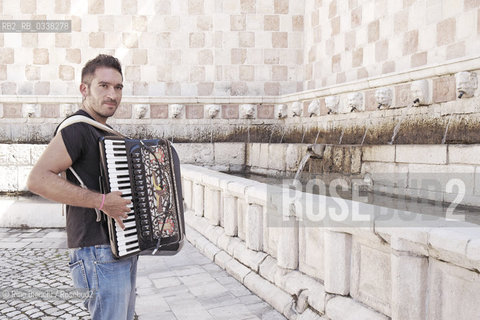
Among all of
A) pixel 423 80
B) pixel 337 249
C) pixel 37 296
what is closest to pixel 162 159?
pixel 337 249

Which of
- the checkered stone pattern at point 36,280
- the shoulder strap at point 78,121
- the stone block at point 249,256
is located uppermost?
the shoulder strap at point 78,121

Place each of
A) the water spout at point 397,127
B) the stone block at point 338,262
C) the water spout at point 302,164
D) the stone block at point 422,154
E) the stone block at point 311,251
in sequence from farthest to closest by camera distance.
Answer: the water spout at point 302,164 < the water spout at point 397,127 < the stone block at point 422,154 < the stone block at point 311,251 < the stone block at point 338,262

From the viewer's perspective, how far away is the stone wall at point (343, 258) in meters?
1.88

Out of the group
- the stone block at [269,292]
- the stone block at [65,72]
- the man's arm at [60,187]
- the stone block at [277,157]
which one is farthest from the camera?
Result: the stone block at [65,72]

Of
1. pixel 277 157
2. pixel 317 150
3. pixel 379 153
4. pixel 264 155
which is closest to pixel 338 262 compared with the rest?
pixel 379 153

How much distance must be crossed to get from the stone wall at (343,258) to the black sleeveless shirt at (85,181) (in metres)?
1.37

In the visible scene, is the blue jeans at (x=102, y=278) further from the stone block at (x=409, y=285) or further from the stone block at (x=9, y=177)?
the stone block at (x=9, y=177)

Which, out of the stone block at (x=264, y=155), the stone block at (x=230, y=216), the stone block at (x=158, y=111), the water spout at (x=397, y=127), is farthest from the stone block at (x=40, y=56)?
the water spout at (x=397, y=127)

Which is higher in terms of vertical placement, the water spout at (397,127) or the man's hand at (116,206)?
the water spout at (397,127)

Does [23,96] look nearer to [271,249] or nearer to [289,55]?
[289,55]

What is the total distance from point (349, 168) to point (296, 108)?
3.50m

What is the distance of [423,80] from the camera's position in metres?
5.78

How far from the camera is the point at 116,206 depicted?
176 centimetres

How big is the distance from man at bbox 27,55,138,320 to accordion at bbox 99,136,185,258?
0.07m
